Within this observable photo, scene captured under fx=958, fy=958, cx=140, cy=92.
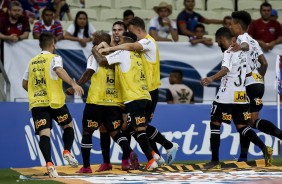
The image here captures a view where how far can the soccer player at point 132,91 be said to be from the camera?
1416 centimetres

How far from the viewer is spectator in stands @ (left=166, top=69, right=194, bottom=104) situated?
19.5 meters

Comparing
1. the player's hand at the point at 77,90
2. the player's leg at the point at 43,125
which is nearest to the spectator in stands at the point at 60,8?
the player's leg at the point at 43,125

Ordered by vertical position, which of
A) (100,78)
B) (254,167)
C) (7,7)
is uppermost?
(7,7)

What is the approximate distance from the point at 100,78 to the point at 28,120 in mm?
3965

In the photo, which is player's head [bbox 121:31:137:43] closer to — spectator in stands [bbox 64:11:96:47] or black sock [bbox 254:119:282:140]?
black sock [bbox 254:119:282:140]

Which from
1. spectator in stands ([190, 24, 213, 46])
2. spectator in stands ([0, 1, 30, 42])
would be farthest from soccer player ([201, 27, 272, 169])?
spectator in stands ([0, 1, 30, 42])

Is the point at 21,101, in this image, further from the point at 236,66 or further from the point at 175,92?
the point at 236,66

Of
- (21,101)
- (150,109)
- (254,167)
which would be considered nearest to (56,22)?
(21,101)

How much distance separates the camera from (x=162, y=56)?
19.9 metres

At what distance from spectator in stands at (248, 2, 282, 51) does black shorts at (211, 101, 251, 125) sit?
6.16 metres

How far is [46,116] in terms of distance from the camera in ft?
45.6

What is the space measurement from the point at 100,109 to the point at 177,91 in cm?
544

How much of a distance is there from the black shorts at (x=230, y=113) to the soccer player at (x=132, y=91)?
1144mm

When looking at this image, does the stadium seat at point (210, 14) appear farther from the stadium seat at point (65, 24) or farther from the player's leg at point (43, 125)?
the player's leg at point (43, 125)
